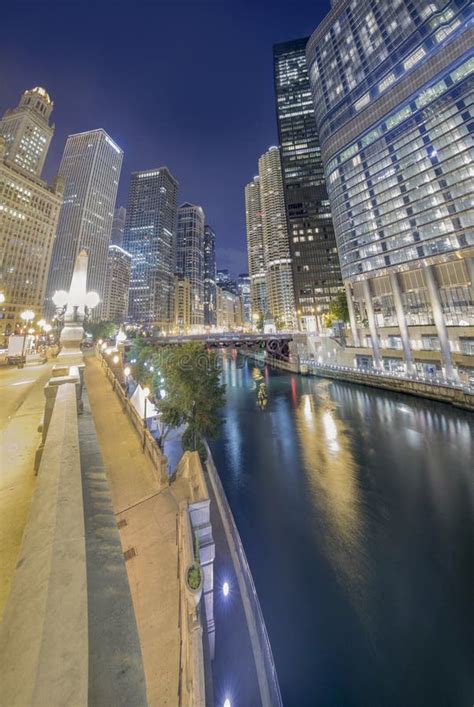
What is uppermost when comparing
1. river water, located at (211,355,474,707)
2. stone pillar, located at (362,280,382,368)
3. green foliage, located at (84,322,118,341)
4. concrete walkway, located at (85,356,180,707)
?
stone pillar, located at (362,280,382,368)

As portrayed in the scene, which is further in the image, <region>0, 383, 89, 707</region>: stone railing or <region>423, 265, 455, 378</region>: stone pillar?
<region>423, 265, 455, 378</region>: stone pillar

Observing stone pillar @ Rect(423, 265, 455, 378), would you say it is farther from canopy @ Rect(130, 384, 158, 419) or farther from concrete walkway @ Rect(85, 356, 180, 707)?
concrete walkway @ Rect(85, 356, 180, 707)

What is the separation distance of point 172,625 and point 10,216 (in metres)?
120

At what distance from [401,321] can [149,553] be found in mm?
51417

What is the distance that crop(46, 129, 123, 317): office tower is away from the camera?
493 feet

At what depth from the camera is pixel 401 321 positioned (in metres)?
46.2

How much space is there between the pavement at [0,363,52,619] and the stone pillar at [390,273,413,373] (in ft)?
167

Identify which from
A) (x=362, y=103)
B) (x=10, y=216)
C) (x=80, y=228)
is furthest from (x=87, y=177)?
(x=362, y=103)

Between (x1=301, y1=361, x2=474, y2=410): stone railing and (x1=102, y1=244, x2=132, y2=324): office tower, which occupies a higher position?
(x1=102, y1=244, x2=132, y2=324): office tower

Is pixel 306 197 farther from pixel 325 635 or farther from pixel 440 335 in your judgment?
pixel 325 635

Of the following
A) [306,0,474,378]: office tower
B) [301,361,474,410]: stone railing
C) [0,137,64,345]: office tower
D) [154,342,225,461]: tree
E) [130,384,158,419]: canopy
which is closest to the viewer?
[130,384,158,419]: canopy

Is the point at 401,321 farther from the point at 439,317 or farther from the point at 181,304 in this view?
the point at 181,304

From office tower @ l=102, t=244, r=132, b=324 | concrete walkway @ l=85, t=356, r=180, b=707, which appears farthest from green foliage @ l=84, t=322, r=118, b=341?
office tower @ l=102, t=244, r=132, b=324

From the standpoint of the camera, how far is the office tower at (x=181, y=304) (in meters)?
184
